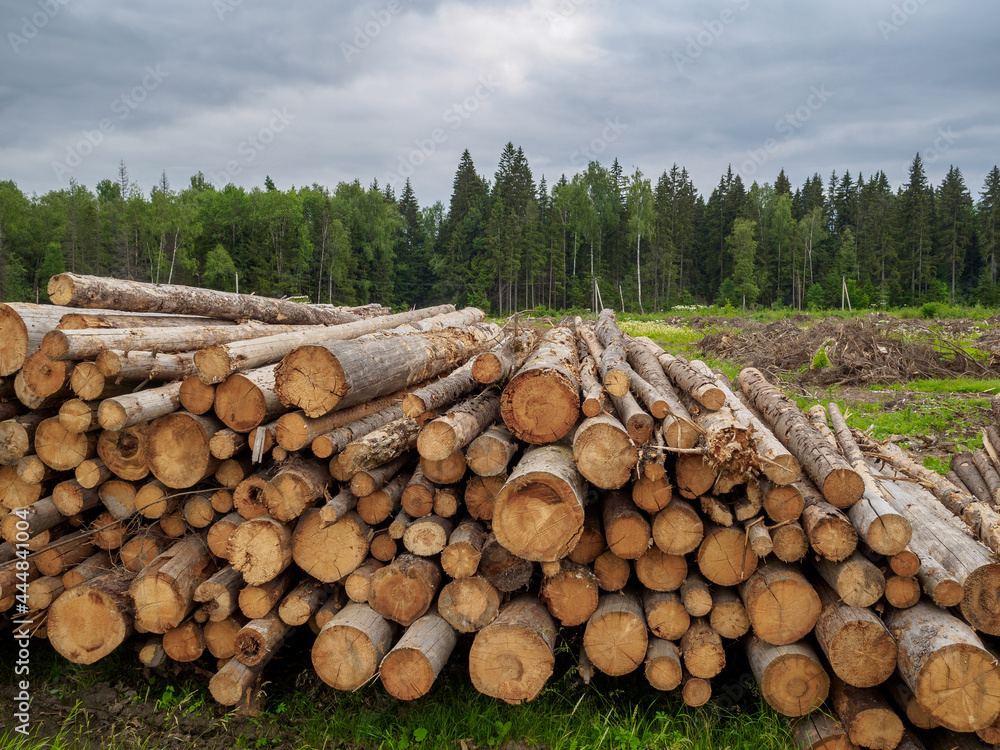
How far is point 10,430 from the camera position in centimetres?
402

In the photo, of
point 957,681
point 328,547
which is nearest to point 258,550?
point 328,547

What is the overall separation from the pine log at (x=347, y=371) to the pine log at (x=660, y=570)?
7.18 feet

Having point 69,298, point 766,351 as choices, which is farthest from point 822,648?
point 766,351

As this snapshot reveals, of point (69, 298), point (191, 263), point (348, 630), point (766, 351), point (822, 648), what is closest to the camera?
point (822, 648)

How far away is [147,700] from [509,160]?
184ft

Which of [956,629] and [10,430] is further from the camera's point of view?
[10,430]

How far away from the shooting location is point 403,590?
3.57 metres

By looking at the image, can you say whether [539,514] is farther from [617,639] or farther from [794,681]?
[794,681]

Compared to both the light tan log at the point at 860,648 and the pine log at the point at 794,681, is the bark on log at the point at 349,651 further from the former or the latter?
the light tan log at the point at 860,648

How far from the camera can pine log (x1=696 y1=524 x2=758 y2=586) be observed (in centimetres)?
335

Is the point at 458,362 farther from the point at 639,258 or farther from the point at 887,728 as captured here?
the point at 639,258

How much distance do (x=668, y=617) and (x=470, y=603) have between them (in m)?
1.21

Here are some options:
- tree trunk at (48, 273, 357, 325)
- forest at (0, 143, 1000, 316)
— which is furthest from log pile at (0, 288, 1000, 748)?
forest at (0, 143, 1000, 316)

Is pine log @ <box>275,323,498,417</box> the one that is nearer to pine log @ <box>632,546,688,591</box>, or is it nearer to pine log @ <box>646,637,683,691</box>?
pine log @ <box>632,546,688,591</box>
